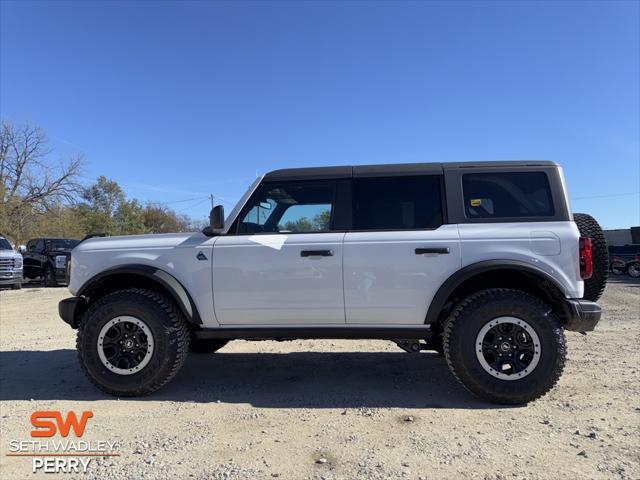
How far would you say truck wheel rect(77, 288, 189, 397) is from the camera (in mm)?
4152

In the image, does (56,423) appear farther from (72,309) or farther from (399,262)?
(399,262)

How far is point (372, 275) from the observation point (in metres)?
4.00

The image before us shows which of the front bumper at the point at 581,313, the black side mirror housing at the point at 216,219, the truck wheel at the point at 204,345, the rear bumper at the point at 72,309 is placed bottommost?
the truck wheel at the point at 204,345

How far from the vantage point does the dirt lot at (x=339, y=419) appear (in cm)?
284

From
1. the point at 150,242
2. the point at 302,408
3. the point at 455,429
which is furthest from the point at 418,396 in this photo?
the point at 150,242

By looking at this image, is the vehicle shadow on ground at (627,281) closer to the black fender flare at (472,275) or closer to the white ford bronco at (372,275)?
the white ford bronco at (372,275)

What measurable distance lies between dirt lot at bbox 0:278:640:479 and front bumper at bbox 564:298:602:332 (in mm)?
663

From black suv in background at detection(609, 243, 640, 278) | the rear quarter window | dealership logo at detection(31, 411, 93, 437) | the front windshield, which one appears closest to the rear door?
the rear quarter window

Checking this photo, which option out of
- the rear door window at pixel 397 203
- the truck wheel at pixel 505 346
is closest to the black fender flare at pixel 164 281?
the rear door window at pixel 397 203

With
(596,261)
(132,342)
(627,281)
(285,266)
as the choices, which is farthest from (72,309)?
(627,281)

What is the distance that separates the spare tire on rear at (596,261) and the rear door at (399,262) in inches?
56.0

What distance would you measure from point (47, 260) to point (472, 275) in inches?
732

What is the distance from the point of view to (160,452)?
121 inches

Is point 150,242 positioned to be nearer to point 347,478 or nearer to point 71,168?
point 347,478
